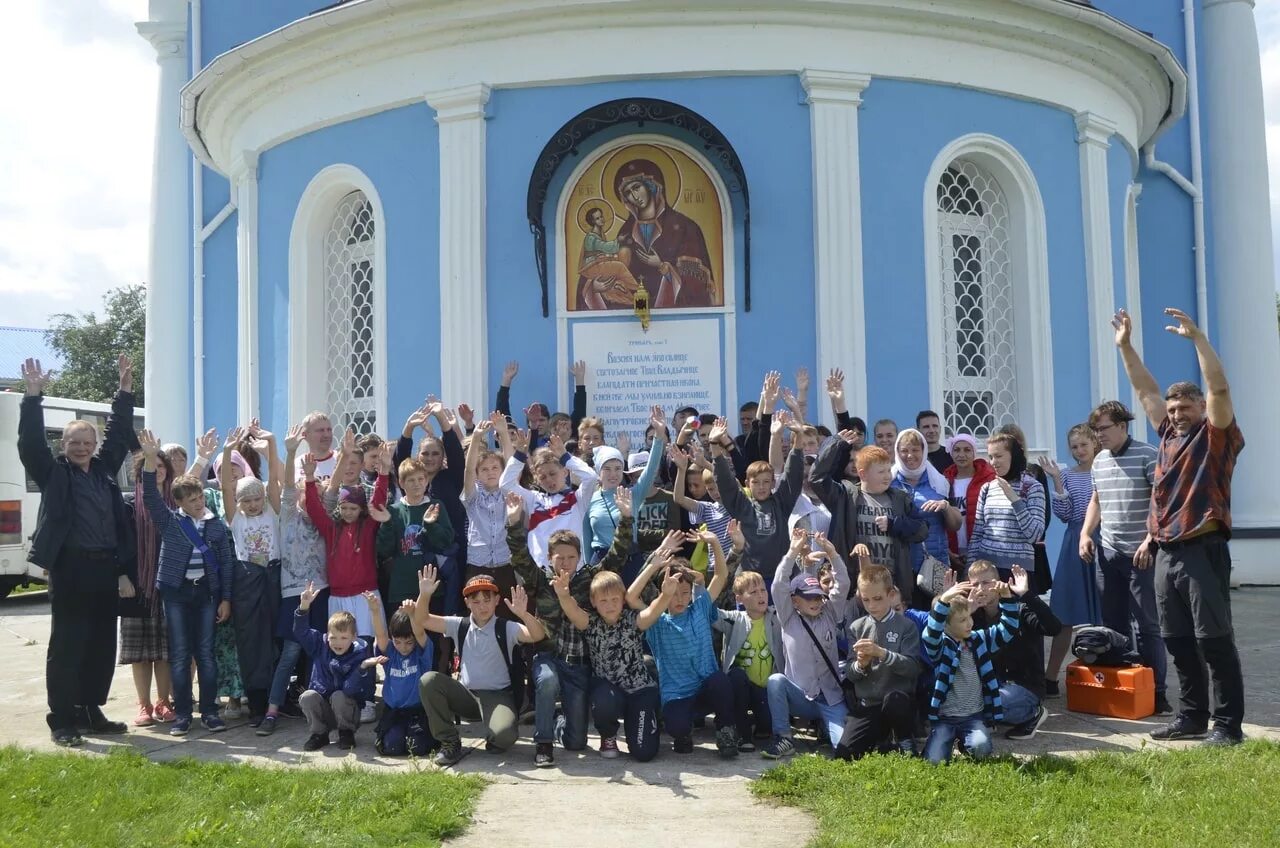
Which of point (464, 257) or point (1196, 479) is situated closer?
point (1196, 479)

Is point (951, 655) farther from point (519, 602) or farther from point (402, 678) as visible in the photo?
point (402, 678)

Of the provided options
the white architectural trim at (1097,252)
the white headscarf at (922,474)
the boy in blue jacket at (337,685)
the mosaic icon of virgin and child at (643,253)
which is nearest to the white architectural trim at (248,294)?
the mosaic icon of virgin and child at (643,253)

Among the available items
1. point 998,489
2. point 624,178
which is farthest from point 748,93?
point 998,489

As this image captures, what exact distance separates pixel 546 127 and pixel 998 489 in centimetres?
482

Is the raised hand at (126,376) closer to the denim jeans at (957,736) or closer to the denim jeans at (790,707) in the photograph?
the denim jeans at (790,707)

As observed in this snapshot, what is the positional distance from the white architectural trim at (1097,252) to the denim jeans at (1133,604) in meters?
3.99

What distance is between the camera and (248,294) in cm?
1109

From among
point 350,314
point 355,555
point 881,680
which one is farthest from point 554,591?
point 350,314

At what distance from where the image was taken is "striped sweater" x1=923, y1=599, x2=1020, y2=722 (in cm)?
561

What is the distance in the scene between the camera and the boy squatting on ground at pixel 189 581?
6.69m

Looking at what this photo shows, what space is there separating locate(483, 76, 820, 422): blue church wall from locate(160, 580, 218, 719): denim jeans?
130 inches

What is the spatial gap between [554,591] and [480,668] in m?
0.58

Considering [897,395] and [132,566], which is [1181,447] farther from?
[132,566]

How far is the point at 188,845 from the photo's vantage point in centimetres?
443
